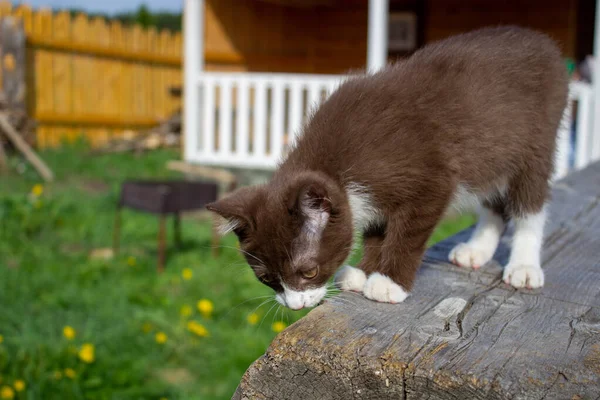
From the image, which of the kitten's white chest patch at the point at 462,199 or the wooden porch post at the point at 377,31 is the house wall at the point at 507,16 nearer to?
the wooden porch post at the point at 377,31

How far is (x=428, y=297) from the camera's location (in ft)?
6.77

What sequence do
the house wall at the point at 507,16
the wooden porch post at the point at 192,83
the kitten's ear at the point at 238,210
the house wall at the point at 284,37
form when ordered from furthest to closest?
the house wall at the point at 284,37 → the house wall at the point at 507,16 → the wooden porch post at the point at 192,83 → the kitten's ear at the point at 238,210

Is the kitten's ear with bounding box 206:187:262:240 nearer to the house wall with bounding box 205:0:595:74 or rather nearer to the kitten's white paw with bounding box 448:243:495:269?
the kitten's white paw with bounding box 448:243:495:269

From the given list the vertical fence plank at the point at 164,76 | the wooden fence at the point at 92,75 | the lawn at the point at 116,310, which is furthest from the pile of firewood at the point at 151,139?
the lawn at the point at 116,310

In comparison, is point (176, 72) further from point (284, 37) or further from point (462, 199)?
point (462, 199)

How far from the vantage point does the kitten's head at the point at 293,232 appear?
208 cm

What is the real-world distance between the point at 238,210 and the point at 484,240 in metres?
1.13

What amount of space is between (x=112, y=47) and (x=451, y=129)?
1204 cm

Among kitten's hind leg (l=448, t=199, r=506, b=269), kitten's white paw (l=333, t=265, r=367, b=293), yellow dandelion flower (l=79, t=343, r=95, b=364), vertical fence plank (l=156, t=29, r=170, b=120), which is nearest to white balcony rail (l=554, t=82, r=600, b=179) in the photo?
kitten's hind leg (l=448, t=199, r=506, b=269)

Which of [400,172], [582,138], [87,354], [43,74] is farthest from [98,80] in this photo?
[400,172]

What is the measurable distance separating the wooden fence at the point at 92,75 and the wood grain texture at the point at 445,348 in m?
11.1

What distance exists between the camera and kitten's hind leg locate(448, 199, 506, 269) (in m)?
2.47

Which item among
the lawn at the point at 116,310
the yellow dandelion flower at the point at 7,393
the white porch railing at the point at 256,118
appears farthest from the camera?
the white porch railing at the point at 256,118

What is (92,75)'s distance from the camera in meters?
13.0
